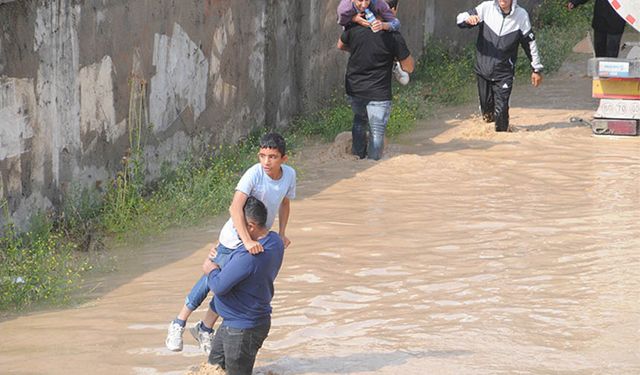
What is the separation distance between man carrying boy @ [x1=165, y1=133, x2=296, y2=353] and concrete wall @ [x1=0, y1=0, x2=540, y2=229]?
8.12ft

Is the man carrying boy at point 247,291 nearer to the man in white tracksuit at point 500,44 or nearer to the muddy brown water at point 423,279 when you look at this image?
the muddy brown water at point 423,279

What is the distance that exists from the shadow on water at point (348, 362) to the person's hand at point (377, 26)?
5.05 meters

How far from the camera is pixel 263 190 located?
6.69 meters

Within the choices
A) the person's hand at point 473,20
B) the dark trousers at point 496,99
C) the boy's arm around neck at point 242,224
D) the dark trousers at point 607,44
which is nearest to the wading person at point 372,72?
the person's hand at point 473,20

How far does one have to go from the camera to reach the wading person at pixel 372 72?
11.4 m

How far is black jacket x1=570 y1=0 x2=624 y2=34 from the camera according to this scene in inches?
563

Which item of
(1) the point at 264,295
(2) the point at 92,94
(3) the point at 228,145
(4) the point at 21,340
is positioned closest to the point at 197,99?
(3) the point at 228,145

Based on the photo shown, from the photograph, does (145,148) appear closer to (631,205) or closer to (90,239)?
(90,239)

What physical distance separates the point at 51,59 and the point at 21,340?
2571 mm

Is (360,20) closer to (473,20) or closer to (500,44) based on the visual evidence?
(473,20)

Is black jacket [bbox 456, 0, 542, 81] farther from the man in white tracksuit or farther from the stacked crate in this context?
the stacked crate

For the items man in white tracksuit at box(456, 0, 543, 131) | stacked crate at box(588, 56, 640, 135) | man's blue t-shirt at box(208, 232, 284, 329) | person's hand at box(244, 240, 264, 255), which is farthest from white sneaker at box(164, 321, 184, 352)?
stacked crate at box(588, 56, 640, 135)

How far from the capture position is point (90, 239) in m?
9.01

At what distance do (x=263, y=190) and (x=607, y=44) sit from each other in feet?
29.0
